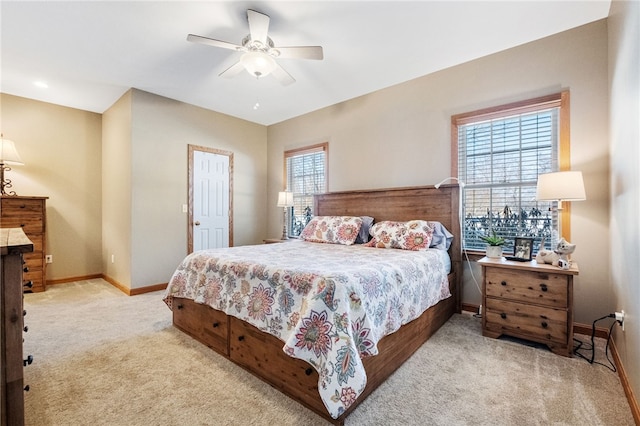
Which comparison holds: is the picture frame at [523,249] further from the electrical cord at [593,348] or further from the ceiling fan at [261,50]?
the ceiling fan at [261,50]

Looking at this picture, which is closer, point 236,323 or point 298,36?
point 236,323

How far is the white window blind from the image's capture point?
2809mm

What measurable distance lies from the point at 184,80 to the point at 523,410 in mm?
4466

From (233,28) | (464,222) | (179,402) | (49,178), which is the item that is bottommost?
(179,402)

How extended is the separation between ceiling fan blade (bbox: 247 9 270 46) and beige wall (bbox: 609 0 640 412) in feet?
7.68

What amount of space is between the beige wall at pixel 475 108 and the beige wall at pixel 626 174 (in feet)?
0.56

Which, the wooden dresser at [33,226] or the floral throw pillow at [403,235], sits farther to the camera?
the wooden dresser at [33,226]

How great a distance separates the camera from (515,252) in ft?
8.62

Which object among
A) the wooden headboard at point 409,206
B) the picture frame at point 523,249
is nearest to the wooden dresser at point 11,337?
the wooden headboard at point 409,206

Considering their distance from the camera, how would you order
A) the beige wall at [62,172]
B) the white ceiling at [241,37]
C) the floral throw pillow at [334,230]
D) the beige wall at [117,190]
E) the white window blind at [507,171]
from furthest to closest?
the beige wall at [62,172] < the beige wall at [117,190] < the floral throw pillow at [334,230] < the white window blind at [507,171] < the white ceiling at [241,37]

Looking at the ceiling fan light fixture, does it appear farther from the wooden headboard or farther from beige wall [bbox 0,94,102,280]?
beige wall [bbox 0,94,102,280]

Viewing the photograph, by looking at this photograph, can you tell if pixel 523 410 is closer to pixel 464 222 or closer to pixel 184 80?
pixel 464 222

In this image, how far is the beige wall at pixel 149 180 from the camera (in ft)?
12.8

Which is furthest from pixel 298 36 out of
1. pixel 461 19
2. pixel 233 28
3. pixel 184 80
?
pixel 184 80
